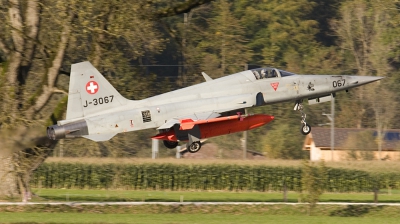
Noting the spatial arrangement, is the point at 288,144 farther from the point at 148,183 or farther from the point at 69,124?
the point at 69,124

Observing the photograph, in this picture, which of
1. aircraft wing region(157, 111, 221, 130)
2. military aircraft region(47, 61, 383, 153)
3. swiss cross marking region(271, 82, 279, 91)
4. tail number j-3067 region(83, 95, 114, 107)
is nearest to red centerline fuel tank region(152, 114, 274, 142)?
military aircraft region(47, 61, 383, 153)

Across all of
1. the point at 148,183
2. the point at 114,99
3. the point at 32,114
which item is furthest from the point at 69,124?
the point at 148,183

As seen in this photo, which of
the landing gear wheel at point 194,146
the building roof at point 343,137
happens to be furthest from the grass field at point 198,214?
the building roof at point 343,137

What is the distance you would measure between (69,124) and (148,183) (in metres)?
25.9

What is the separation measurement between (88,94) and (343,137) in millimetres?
40983

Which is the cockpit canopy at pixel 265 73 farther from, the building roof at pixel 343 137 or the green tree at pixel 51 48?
the building roof at pixel 343 137

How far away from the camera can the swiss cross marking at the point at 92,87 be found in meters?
31.1

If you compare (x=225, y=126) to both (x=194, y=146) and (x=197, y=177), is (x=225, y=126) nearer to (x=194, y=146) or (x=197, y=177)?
(x=194, y=146)

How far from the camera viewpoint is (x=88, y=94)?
3102cm

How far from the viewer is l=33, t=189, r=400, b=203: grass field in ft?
155

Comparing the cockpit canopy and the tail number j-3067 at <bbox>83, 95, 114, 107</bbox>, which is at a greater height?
the cockpit canopy

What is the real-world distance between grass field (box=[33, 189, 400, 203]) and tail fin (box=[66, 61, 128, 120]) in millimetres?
15874

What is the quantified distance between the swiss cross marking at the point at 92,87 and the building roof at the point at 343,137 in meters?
38.3

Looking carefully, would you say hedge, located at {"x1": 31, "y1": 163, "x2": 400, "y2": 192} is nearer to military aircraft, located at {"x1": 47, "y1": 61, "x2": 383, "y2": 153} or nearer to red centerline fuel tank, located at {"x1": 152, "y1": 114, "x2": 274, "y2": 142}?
military aircraft, located at {"x1": 47, "y1": 61, "x2": 383, "y2": 153}
